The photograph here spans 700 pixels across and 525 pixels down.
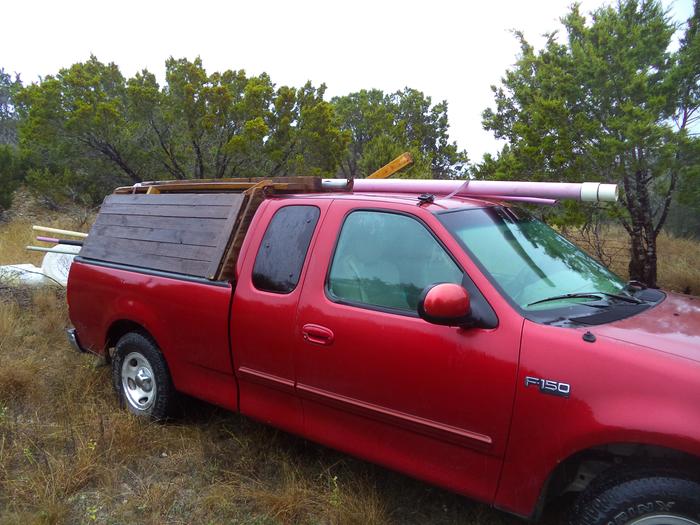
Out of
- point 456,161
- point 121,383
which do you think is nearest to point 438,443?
point 121,383

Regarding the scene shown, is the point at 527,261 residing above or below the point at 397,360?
above

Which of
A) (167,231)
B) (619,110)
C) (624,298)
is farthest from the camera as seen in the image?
(619,110)

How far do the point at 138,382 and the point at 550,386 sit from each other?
3136mm

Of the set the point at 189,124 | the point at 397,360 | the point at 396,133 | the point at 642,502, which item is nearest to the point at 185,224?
the point at 397,360

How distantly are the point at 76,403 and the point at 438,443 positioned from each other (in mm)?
3102

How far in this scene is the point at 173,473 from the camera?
3400mm

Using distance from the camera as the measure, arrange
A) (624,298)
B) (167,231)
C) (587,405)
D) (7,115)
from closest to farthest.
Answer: (587,405)
(624,298)
(167,231)
(7,115)

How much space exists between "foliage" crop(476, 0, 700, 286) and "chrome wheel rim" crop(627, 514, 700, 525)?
466cm

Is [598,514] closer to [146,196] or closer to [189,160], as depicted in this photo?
[146,196]

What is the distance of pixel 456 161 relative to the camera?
16.1m

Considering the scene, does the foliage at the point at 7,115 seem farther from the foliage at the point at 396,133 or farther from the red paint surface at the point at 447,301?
the red paint surface at the point at 447,301

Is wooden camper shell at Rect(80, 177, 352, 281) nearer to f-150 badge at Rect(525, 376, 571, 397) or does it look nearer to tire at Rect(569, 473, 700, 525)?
f-150 badge at Rect(525, 376, 571, 397)

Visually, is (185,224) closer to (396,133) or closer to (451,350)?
(451,350)

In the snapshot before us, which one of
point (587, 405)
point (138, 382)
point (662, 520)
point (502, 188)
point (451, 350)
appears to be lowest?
point (138, 382)
